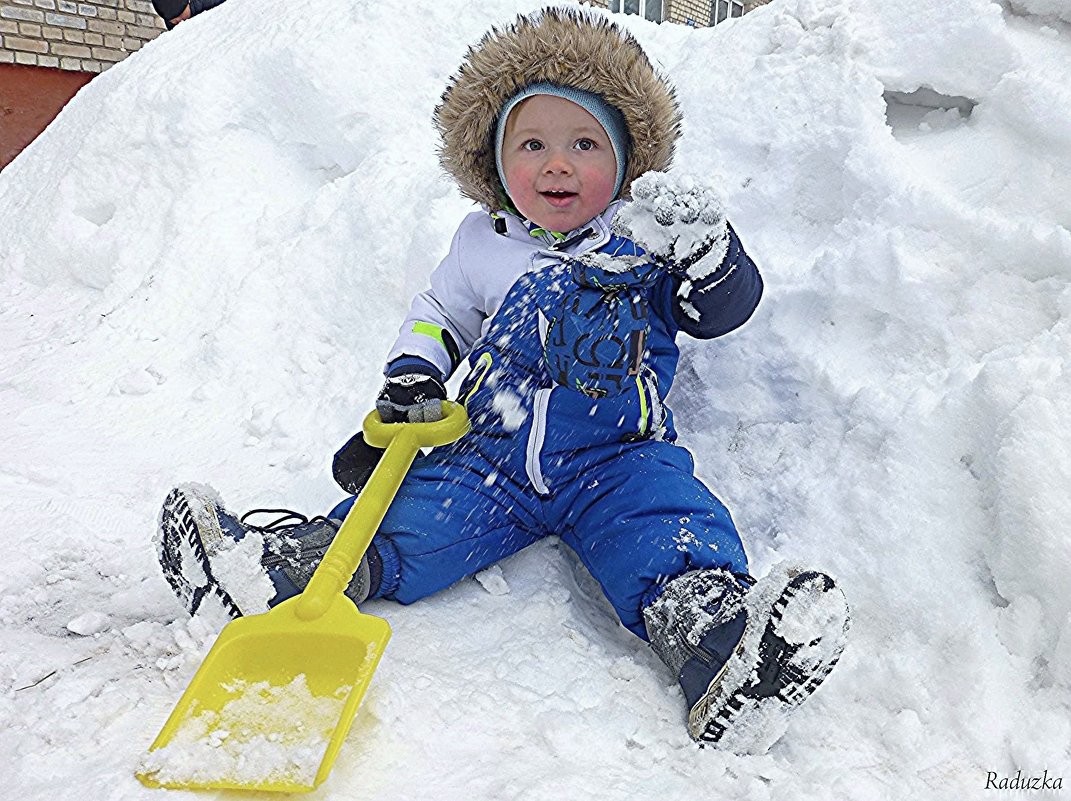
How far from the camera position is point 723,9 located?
9219mm

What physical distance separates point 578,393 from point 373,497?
15.6 inches

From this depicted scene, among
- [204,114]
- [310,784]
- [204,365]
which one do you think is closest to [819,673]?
[310,784]

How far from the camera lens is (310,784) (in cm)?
86

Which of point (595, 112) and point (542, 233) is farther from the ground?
point (595, 112)

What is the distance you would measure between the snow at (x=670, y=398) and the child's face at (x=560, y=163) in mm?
450

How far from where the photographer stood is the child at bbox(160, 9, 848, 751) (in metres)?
1.07

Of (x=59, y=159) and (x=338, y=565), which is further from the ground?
(x=59, y=159)

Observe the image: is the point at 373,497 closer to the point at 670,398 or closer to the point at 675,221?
the point at 675,221

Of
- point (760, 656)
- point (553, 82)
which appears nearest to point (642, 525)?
point (760, 656)

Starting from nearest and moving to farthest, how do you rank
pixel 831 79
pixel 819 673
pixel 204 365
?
1. pixel 819 673
2. pixel 831 79
3. pixel 204 365

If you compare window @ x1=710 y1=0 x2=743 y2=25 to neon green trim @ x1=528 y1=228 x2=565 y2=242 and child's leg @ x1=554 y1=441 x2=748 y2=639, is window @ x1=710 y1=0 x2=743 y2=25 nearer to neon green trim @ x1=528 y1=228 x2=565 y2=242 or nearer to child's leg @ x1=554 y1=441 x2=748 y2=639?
neon green trim @ x1=528 y1=228 x2=565 y2=242

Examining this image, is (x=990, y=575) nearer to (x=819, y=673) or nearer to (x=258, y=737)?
(x=819, y=673)

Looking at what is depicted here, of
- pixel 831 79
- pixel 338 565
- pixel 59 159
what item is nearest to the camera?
pixel 338 565

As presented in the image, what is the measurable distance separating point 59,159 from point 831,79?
2641 mm
